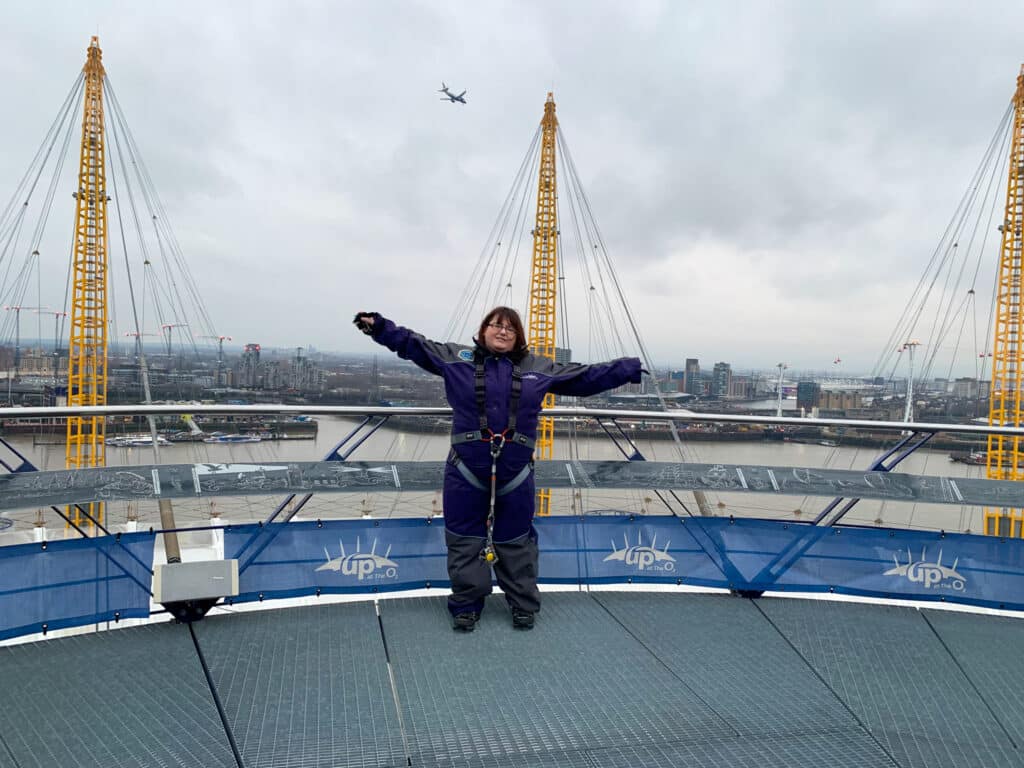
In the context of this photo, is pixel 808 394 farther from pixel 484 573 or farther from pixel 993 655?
pixel 484 573

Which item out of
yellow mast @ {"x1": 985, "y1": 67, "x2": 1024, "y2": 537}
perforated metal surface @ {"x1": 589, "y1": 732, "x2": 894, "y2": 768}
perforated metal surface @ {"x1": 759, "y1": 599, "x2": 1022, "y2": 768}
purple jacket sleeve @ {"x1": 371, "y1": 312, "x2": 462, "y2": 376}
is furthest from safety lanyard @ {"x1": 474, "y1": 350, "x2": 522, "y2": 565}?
yellow mast @ {"x1": 985, "y1": 67, "x2": 1024, "y2": 537}

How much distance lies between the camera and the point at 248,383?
450 inches

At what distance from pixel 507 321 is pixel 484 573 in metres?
0.85

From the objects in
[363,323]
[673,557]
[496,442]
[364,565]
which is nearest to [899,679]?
[673,557]

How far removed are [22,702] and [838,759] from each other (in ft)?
6.54

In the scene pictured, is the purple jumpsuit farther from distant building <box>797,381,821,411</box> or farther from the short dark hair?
distant building <box>797,381,821,411</box>

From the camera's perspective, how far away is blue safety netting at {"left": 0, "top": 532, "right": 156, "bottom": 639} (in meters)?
1.87

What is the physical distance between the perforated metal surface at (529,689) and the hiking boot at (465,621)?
0.08 ft

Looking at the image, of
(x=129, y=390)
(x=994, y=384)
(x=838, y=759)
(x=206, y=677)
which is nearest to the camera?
(x=838, y=759)

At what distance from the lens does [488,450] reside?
203 cm

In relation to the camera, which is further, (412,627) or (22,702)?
(412,627)

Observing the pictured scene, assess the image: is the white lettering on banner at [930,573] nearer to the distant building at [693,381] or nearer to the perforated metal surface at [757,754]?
the perforated metal surface at [757,754]

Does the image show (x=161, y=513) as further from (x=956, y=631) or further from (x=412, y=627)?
(x=956, y=631)

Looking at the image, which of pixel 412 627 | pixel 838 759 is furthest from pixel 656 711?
pixel 412 627
